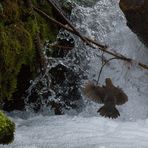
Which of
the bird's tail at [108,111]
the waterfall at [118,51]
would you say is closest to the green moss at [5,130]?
the bird's tail at [108,111]

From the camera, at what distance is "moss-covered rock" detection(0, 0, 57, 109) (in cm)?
337

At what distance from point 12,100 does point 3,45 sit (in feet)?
2.29

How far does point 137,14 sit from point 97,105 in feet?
2.58

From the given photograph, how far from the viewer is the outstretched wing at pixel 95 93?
350 cm

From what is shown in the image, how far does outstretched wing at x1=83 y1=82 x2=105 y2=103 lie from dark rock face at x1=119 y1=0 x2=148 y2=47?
644mm

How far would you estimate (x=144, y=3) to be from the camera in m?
3.74

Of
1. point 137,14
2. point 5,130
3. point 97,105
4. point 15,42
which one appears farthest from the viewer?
point 97,105

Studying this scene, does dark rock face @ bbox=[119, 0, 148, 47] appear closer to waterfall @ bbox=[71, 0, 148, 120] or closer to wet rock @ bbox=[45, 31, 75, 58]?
waterfall @ bbox=[71, 0, 148, 120]

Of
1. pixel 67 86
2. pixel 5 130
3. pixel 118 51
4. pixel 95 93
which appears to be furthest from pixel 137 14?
pixel 5 130

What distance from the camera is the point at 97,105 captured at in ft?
12.8

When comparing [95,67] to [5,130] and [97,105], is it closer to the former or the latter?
[97,105]

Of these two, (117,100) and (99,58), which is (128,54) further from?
(117,100)

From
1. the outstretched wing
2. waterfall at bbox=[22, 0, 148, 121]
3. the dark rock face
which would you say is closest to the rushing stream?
waterfall at bbox=[22, 0, 148, 121]

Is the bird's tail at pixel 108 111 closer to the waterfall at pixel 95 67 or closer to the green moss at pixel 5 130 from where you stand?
the waterfall at pixel 95 67
